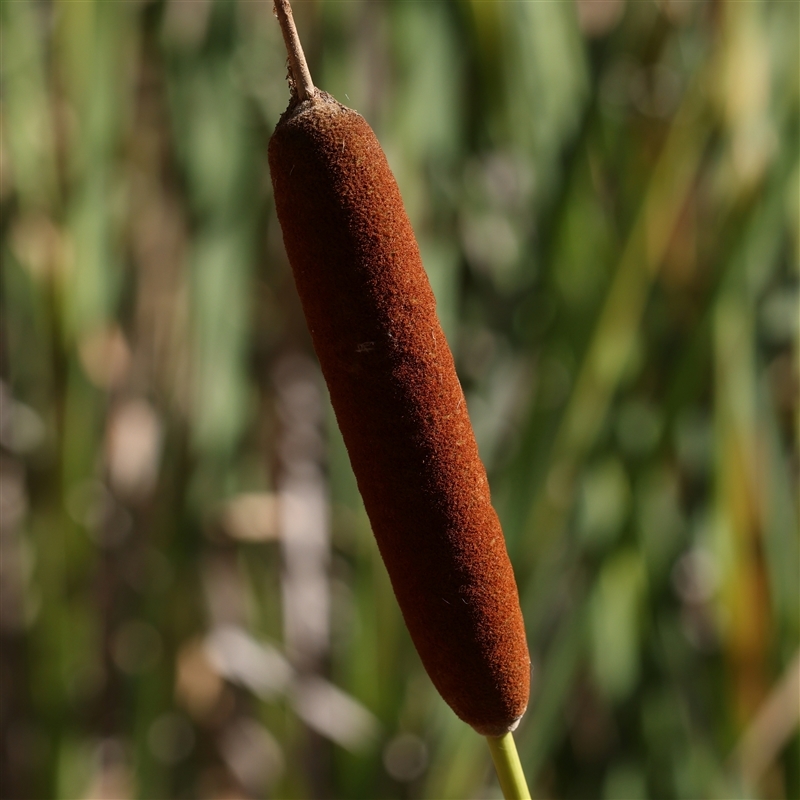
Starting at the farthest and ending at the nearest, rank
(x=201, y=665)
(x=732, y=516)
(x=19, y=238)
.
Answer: (x=201, y=665)
(x=19, y=238)
(x=732, y=516)

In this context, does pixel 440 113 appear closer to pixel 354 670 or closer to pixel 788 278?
pixel 788 278

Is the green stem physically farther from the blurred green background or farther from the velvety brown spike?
the blurred green background

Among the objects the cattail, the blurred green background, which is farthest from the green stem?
the blurred green background

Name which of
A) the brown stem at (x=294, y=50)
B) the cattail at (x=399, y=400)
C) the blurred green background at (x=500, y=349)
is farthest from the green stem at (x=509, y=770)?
the blurred green background at (x=500, y=349)

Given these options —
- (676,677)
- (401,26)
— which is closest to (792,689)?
(676,677)

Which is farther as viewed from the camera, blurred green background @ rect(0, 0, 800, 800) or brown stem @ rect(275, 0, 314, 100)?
blurred green background @ rect(0, 0, 800, 800)

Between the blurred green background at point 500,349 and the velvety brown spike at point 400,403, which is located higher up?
the velvety brown spike at point 400,403

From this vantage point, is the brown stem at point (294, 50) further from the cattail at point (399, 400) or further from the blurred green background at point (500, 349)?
the blurred green background at point (500, 349)
